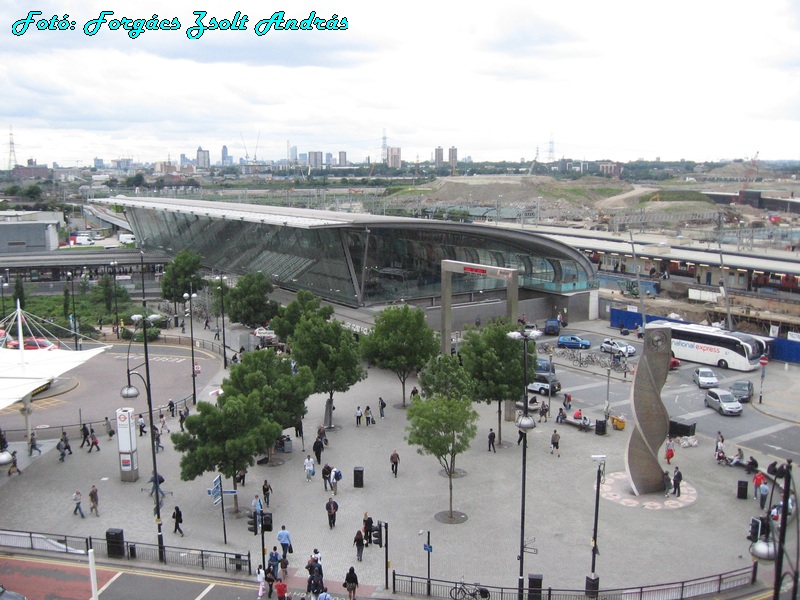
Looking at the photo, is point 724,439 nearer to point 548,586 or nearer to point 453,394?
point 453,394

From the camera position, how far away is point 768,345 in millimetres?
40094

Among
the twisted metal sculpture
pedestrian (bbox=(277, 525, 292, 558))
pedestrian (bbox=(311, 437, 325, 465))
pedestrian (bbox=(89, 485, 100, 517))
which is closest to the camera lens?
pedestrian (bbox=(277, 525, 292, 558))

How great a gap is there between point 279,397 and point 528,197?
152021 millimetres

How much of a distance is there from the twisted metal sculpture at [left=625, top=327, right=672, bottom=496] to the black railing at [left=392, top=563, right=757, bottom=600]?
524 centimetres

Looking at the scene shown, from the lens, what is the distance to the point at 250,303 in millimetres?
45594

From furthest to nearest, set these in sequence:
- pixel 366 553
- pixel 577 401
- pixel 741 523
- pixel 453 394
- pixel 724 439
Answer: pixel 577 401 → pixel 724 439 → pixel 453 394 → pixel 741 523 → pixel 366 553

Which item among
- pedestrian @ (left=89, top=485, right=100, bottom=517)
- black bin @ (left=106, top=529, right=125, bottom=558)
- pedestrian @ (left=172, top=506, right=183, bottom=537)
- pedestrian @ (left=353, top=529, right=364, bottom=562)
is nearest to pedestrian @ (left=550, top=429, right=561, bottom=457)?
pedestrian @ (left=353, top=529, right=364, bottom=562)

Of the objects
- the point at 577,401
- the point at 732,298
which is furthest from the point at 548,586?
the point at 732,298

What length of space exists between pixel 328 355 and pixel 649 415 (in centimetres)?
1205

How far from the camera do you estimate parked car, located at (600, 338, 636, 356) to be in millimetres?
40737

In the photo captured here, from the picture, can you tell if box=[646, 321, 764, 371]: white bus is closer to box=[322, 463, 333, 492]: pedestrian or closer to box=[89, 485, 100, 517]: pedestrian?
box=[322, 463, 333, 492]: pedestrian

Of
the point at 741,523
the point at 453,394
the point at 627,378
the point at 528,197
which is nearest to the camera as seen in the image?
the point at 741,523

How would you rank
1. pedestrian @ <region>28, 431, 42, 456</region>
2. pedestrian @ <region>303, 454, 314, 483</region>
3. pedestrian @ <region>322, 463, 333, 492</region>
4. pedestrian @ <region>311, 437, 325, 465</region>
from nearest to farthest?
1. pedestrian @ <region>322, 463, 333, 492</region>
2. pedestrian @ <region>303, 454, 314, 483</region>
3. pedestrian @ <region>311, 437, 325, 465</region>
4. pedestrian @ <region>28, 431, 42, 456</region>

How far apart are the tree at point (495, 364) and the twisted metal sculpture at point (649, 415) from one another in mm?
5522
